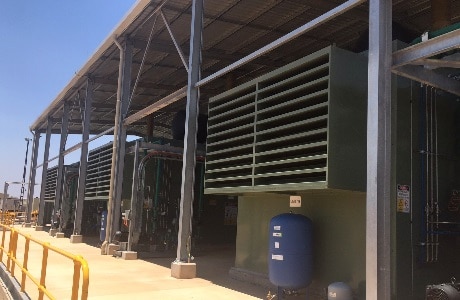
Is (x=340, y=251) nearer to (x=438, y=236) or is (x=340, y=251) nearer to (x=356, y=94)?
(x=438, y=236)

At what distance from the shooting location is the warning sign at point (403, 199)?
639cm

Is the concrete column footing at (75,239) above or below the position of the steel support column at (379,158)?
below

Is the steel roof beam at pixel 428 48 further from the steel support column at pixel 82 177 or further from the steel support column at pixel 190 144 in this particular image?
the steel support column at pixel 82 177

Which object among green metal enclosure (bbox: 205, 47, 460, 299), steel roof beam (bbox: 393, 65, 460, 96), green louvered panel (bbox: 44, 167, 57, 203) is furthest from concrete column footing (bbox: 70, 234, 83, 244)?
steel roof beam (bbox: 393, 65, 460, 96)

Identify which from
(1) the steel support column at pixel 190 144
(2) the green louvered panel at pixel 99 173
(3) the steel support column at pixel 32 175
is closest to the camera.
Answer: (1) the steel support column at pixel 190 144

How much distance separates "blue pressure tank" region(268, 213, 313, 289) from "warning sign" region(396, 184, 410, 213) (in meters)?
1.61

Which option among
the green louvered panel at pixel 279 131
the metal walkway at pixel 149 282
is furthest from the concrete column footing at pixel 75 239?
the green louvered panel at pixel 279 131

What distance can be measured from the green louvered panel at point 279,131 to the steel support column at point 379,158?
2.86 ft

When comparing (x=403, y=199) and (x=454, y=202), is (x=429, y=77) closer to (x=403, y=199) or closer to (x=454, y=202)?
(x=403, y=199)

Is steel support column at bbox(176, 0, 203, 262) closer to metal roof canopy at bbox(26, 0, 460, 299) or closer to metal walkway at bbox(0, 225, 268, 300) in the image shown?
metal roof canopy at bbox(26, 0, 460, 299)

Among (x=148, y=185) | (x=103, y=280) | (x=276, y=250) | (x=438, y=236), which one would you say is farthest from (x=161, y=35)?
(x=438, y=236)

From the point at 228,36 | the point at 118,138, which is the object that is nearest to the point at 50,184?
the point at 118,138

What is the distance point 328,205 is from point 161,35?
9479 mm

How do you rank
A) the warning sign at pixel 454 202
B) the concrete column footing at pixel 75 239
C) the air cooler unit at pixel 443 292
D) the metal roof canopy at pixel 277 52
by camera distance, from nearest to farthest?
the metal roof canopy at pixel 277 52, the air cooler unit at pixel 443 292, the warning sign at pixel 454 202, the concrete column footing at pixel 75 239
